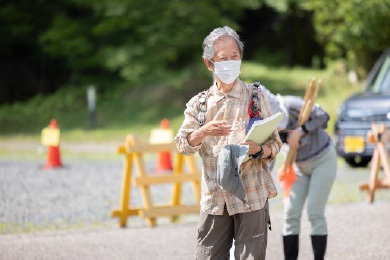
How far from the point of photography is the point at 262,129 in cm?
447

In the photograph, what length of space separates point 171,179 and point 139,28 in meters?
20.5

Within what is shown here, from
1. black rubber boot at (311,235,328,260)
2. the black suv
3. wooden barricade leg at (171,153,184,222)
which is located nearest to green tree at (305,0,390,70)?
the black suv

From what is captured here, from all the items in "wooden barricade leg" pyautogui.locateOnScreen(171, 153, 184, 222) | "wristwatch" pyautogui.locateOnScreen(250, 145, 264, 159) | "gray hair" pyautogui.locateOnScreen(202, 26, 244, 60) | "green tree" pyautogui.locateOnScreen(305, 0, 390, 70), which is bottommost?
"wooden barricade leg" pyautogui.locateOnScreen(171, 153, 184, 222)

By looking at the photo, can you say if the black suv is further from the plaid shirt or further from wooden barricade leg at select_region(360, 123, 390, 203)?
the plaid shirt

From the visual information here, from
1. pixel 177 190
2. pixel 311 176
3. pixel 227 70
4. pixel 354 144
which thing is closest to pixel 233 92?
pixel 227 70

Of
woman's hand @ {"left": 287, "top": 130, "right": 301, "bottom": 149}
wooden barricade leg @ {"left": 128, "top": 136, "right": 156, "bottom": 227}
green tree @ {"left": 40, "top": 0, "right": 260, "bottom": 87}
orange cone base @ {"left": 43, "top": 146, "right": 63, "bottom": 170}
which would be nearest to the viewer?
woman's hand @ {"left": 287, "top": 130, "right": 301, "bottom": 149}

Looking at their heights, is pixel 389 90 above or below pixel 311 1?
below

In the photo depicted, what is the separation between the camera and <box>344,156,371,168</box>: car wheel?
51.0ft

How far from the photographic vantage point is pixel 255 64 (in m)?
33.1

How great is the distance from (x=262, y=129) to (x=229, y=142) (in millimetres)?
232

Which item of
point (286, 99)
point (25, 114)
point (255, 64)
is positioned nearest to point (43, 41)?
point (25, 114)

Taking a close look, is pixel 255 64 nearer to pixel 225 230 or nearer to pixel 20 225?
pixel 20 225

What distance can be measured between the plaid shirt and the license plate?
31.7ft

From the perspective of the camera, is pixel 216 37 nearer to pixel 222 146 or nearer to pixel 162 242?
pixel 222 146
